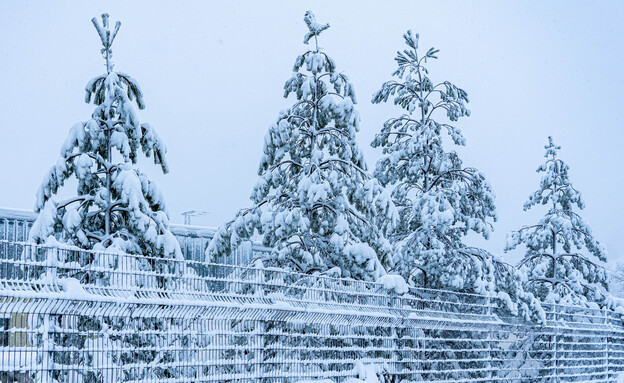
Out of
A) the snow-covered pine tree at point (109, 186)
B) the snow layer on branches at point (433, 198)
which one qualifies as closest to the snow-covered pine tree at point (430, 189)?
the snow layer on branches at point (433, 198)

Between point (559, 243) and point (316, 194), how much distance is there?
13599 millimetres

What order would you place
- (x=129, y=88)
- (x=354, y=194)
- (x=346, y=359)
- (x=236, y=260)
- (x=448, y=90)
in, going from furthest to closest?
(x=236, y=260) → (x=448, y=90) → (x=354, y=194) → (x=129, y=88) → (x=346, y=359)

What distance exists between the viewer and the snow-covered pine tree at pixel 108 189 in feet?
40.3

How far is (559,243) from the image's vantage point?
27.2 meters

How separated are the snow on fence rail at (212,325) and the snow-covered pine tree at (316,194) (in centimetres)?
210

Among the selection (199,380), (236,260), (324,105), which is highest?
(324,105)

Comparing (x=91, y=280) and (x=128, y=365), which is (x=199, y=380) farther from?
(x=91, y=280)

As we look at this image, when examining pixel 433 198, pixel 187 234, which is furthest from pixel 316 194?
pixel 187 234

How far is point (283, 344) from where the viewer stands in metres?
10.8

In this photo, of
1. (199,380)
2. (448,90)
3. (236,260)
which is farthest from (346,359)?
(236,260)

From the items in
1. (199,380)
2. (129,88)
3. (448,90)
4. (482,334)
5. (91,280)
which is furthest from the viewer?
(448,90)

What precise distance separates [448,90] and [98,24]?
9497 mm

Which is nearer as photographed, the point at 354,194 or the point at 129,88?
the point at 129,88

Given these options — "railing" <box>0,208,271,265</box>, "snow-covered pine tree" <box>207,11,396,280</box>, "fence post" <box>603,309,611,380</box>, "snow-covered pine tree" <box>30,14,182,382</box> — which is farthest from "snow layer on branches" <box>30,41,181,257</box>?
"fence post" <box>603,309,611,380</box>
